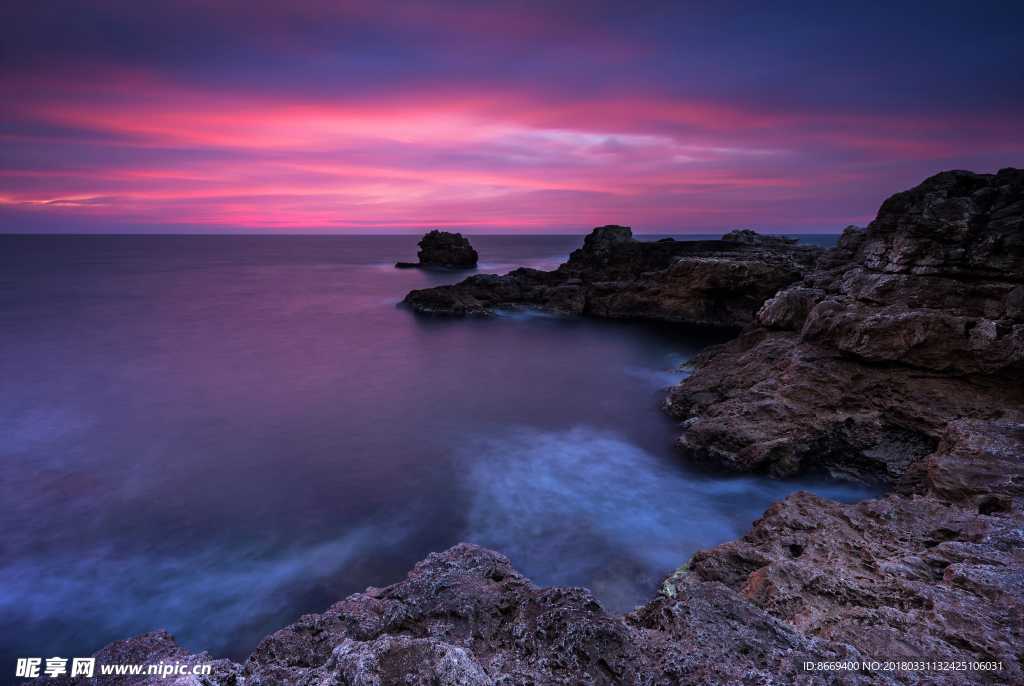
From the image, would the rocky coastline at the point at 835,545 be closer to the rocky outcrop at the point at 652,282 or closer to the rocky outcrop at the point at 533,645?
the rocky outcrop at the point at 533,645

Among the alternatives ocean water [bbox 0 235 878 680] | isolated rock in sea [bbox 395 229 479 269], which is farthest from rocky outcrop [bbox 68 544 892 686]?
isolated rock in sea [bbox 395 229 479 269]

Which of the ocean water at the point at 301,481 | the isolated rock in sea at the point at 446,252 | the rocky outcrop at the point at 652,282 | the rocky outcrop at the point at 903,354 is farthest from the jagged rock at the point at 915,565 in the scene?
the isolated rock in sea at the point at 446,252

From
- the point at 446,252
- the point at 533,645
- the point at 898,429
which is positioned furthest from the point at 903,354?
the point at 446,252

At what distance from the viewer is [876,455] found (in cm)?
748

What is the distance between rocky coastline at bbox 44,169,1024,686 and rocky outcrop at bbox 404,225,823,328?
35.3 feet

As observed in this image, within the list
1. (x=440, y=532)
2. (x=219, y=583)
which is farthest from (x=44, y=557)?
(x=440, y=532)

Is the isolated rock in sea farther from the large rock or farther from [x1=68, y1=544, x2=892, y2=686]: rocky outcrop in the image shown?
[x1=68, y1=544, x2=892, y2=686]: rocky outcrop

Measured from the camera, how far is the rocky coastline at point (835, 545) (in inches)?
104

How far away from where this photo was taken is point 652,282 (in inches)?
961

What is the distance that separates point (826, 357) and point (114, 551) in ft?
40.2

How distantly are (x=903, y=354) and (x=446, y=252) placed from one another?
156 feet

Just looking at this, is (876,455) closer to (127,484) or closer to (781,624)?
(781,624)

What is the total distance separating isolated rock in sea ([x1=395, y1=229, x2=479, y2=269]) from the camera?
5141 cm

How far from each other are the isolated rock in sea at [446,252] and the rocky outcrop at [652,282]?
71.0ft
